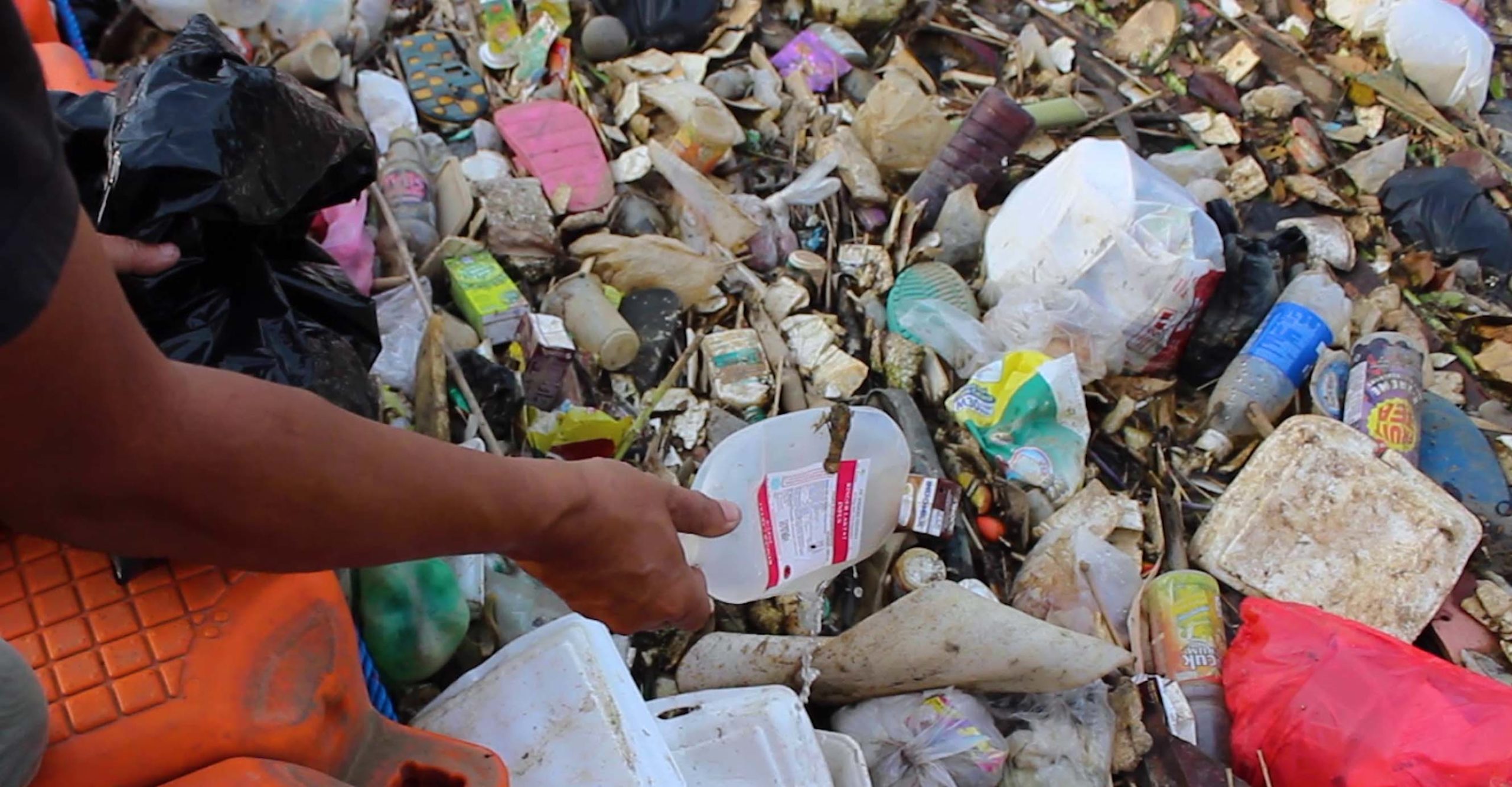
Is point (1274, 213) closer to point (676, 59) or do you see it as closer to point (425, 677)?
point (676, 59)

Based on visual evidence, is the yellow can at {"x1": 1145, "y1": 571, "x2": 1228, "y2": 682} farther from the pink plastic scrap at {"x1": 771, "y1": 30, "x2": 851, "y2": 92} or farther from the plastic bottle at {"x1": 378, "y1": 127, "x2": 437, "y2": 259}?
the pink plastic scrap at {"x1": 771, "y1": 30, "x2": 851, "y2": 92}

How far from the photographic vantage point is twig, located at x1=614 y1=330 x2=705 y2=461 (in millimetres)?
2072

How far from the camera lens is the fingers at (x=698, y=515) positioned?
112 cm

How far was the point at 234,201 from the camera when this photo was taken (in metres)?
1.31

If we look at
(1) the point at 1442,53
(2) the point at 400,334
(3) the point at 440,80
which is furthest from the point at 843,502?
(1) the point at 1442,53

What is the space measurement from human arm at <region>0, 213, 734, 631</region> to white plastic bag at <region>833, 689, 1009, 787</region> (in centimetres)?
79

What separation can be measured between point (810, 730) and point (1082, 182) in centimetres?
159

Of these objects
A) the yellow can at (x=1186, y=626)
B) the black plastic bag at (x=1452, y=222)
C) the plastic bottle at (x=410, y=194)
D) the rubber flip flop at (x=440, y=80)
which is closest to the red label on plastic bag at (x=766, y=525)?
the yellow can at (x=1186, y=626)

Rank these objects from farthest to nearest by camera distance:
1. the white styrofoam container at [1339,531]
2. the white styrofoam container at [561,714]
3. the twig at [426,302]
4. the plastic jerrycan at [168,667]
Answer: the white styrofoam container at [1339,531]
the twig at [426,302]
the white styrofoam container at [561,714]
the plastic jerrycan at [168,667]

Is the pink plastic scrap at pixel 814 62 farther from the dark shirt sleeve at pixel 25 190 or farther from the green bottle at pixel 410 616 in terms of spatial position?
the dark shirt sleeve at pixel 25 190

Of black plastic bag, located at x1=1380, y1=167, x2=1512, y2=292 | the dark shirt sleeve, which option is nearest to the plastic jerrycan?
the dark shirt sleeve

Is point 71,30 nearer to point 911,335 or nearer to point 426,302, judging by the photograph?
point 426,302

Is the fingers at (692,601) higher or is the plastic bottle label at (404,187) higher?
the fingers at (692,601)

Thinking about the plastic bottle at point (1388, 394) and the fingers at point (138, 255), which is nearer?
the fingers at point (138, 255)
